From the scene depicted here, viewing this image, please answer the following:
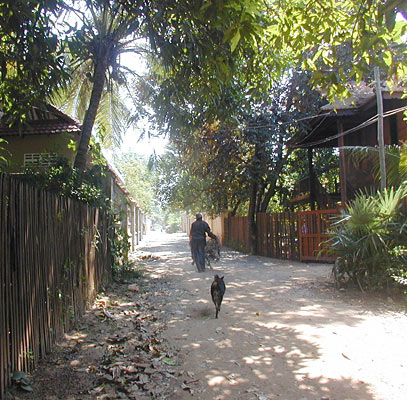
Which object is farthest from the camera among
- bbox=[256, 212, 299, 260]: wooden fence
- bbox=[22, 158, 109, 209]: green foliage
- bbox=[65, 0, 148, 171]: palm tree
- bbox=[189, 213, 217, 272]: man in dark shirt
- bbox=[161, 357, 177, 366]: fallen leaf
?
bbox=[256, 212, 299, 260]: wooden fence

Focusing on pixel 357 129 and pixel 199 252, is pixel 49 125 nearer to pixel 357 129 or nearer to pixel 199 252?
pixel 199 252

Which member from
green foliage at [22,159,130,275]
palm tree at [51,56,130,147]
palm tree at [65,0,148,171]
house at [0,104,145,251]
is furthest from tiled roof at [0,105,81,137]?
green foliage at [22,159,130,275]

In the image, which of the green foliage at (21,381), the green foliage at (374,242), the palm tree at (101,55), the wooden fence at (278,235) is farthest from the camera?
the wooden fence at (278,235)

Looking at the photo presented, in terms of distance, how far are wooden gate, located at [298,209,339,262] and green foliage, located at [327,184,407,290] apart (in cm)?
538

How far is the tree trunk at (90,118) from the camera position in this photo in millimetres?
7781

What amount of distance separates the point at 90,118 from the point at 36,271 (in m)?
4.86

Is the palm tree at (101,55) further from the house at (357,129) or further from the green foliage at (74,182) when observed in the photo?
the house at (357,129)

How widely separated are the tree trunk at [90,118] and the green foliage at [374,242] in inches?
228

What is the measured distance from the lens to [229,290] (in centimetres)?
847

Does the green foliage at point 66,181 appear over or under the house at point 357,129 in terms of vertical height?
under

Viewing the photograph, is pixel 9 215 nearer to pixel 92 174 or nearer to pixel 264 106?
pixel 92 174

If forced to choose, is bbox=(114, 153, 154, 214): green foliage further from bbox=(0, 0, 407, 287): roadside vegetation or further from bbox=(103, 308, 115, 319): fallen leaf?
bbox=(103, 308, 115, 319): fallen leaf

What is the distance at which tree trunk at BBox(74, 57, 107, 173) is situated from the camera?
7.78m

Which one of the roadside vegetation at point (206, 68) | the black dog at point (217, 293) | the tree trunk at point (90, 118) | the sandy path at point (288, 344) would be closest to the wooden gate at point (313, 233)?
the roadside vegetation at point (206, 68)
